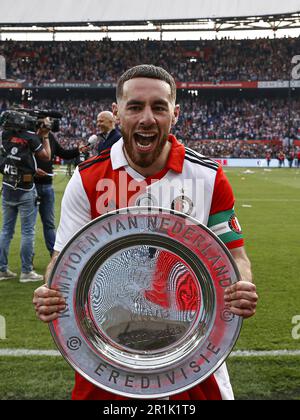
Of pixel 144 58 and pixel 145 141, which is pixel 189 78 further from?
pixel 145 141

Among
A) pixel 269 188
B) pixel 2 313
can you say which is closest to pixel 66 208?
pixel 2 313

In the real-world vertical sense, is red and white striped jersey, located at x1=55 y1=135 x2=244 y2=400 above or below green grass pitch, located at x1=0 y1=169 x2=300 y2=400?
above

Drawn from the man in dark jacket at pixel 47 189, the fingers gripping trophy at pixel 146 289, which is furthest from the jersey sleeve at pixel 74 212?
the man in dark jacket at pixel 47 189

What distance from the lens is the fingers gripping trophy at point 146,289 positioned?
147 centimetres

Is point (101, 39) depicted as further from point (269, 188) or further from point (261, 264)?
point (261, 264)

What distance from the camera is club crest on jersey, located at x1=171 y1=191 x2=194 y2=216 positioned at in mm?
1829

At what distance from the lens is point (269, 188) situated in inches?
723

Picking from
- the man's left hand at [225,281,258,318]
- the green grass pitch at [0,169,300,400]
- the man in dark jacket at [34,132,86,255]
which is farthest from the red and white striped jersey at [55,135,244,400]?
the man in dark jacket at [34,132,86,255]

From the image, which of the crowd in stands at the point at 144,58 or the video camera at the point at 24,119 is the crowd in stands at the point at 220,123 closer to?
the crowd in stands at the point at 144,58

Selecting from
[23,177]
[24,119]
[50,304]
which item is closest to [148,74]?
[50,304]

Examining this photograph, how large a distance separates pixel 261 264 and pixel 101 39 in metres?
42.1

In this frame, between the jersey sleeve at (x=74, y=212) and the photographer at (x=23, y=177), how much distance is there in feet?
11.5

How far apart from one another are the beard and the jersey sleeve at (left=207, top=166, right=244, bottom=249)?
26cm

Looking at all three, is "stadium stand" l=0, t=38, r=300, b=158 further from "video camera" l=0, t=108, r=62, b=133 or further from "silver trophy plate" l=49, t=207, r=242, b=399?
"silver trophy plate" l=49, t=207, r=242, b=399
